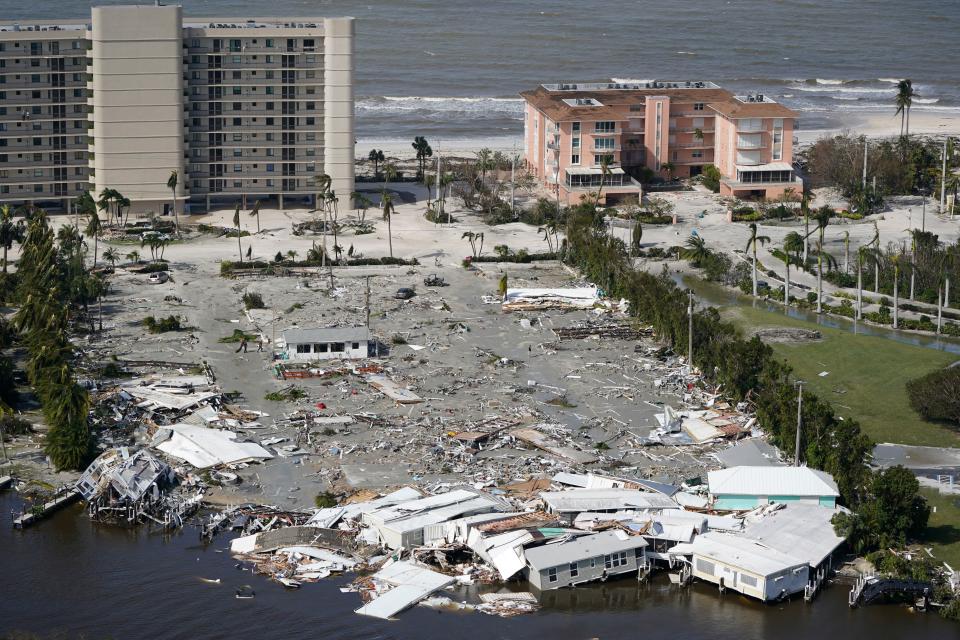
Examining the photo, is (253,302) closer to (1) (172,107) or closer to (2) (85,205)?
(2) (85,205)

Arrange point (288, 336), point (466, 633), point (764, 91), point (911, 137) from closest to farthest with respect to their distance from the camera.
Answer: point (466, 633) < point (288, 336) < point (911, 137) < point (764, 91)

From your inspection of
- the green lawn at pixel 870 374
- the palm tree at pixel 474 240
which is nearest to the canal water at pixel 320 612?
the green lawn at pixel 870 374

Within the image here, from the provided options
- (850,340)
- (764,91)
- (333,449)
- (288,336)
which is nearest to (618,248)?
(850,340)

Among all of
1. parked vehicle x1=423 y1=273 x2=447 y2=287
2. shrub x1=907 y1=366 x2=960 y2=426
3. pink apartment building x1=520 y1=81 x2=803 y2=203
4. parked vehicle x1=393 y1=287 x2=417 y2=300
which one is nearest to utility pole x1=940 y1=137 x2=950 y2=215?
pink apartment building x1=520 y1=81 x2=803 y2=203

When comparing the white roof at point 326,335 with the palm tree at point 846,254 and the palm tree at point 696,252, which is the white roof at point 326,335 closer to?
the palm tree at point 696,252

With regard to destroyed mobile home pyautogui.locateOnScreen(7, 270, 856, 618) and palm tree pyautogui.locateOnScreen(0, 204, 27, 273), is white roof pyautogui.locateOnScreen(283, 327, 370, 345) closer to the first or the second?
destroyed mobile home pyautogui.locateOnScreen(7, 270, 856, 618)

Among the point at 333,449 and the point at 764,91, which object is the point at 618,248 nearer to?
the point at 333,449

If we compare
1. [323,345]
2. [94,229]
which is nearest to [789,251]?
[323,345]
